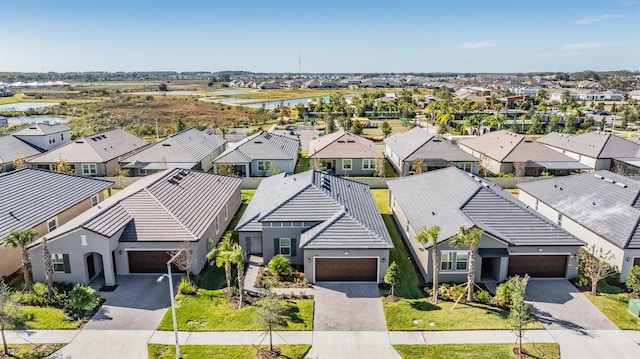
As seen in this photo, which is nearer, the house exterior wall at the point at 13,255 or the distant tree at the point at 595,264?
the distant tree at the point at 595,264

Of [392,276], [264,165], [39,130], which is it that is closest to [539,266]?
[392,276]

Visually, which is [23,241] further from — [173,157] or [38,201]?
[173,157]

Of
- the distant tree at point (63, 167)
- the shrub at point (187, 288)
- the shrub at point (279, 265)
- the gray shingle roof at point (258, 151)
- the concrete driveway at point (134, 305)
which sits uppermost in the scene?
the gray shingle roof at point (258, 151)

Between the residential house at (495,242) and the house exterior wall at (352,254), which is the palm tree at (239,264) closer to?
the house exterior wall at (352,254)

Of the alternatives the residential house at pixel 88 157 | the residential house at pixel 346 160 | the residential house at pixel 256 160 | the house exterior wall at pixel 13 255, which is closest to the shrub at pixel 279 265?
the house exterior wall at pixel 13 255

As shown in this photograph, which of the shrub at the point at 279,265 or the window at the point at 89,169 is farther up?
the window at the point at 89,169

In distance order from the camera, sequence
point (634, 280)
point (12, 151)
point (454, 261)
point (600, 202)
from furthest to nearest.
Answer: point (12, 151) < point (600, 202) < point (454, 261) < point (634, 280)

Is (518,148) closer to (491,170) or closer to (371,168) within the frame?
(491,170)
